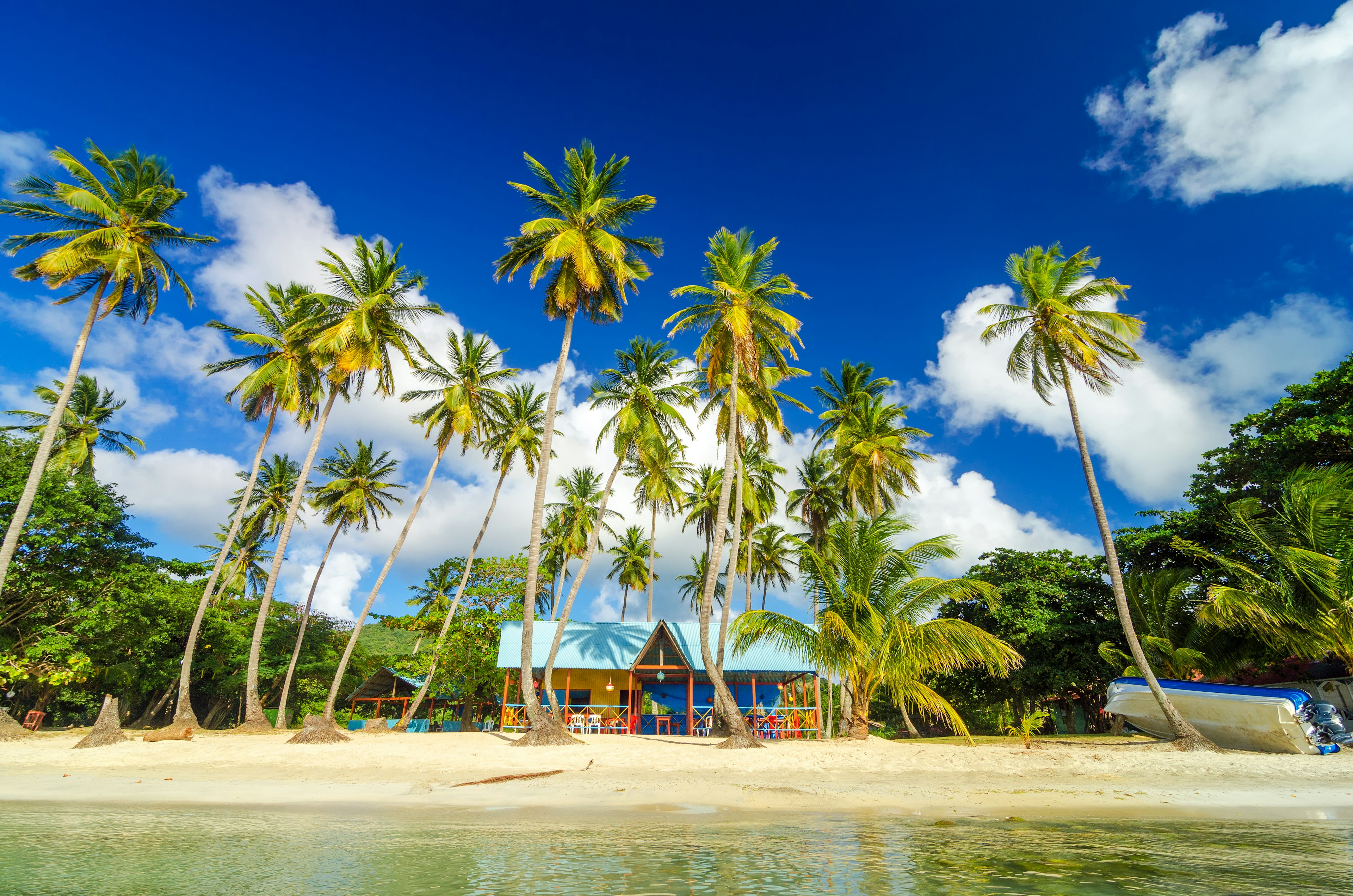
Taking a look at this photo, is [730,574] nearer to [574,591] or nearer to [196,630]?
[574,591]

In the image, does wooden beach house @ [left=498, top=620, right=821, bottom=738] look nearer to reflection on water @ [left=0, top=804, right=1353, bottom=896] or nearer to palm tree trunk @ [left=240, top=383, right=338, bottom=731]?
palm tree trunk @ [left=240, top=383, right=338, bottom=731]

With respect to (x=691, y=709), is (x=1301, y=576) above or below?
above

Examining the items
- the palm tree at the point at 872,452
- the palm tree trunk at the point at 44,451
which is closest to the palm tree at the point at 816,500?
the palm tree at the point at 872,452

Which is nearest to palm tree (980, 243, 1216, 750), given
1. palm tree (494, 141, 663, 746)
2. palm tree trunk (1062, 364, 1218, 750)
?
palm tree trunk (1062, 364, 1218, 750)

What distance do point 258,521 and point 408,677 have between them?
12.1 m

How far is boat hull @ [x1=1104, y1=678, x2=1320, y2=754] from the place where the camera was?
540 inches

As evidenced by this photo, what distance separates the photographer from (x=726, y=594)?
18.2 meters

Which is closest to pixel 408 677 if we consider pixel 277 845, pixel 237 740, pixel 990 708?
pixel 237 740

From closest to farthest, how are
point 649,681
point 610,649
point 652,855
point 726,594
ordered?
1. point 652,855
2. point 726,594
3. point 610,649
4. point 649,681

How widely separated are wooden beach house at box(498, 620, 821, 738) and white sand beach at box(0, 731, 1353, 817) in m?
7.18

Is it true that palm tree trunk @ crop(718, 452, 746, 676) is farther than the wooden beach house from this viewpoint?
No

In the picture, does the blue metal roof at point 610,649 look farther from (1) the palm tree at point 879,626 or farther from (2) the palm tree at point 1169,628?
(2) the palm tree at point 1169,628

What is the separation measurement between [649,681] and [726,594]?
1200cm

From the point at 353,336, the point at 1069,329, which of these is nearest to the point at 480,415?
the point at 353,336
